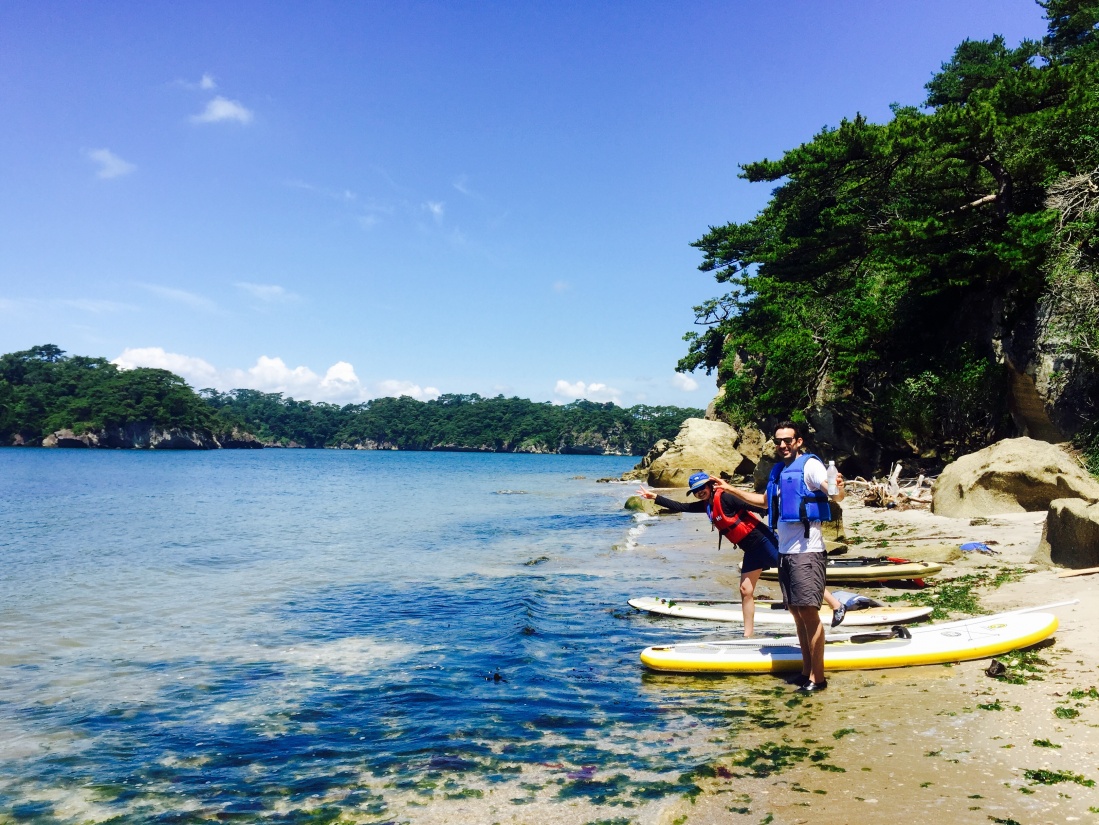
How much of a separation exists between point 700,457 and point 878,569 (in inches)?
1308

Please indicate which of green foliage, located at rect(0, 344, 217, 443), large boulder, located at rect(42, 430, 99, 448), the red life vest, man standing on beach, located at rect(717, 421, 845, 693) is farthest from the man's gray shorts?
large boulder, located at rect(42, 430, 99, 448)

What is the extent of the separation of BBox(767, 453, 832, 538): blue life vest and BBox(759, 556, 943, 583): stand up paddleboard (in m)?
5.06

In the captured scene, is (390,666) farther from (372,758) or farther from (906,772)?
(906,772)

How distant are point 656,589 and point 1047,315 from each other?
585 inches

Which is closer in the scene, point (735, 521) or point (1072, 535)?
point (735, 521)

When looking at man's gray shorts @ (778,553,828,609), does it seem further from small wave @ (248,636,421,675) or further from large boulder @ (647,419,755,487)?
large boulder @ (647,419,755,487)

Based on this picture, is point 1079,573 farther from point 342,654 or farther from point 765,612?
point 342,654

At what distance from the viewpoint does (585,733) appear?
6539 millimetres

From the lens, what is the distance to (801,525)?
22.0 feet

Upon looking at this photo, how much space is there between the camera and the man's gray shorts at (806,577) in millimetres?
6688

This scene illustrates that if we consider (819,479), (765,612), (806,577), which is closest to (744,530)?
(806,577)

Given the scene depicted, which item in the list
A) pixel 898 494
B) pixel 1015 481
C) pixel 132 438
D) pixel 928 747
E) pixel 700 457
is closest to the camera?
pixel 928 747

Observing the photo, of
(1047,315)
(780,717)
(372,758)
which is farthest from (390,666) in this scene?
(1047,315)

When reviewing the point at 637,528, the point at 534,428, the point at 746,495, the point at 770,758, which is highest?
the point at 534,428
